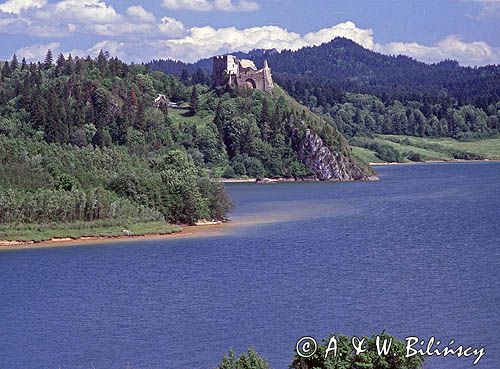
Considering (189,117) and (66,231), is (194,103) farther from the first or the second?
(66,231)

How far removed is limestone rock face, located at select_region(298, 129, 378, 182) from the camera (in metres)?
172

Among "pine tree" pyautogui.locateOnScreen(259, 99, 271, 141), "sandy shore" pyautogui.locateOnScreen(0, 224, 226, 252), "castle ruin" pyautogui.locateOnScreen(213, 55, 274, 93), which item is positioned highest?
"castle ruin" pyautogui.locateOnScreen(213, 55, 274, 93)

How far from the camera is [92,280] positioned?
191 feet

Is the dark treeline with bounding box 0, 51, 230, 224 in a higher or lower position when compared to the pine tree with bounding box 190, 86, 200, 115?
lower

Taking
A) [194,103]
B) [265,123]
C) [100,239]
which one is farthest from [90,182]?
[194,103]

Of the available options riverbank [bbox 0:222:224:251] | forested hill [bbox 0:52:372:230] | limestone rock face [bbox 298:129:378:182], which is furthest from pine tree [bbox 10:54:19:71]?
riverbank [bbox 0:222:224:251]

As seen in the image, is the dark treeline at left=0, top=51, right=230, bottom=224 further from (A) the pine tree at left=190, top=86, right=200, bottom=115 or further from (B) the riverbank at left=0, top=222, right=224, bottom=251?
(A) the pine tree at left=190, top=86, right=200, bottom=115

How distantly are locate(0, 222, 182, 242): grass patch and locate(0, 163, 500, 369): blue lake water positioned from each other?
143 inches

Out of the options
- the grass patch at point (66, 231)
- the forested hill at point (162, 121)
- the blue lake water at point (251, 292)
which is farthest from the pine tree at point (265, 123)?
the grass patch at point (66, 231)

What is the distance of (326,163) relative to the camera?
566ft

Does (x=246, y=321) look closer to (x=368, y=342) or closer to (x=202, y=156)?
(x=368, y=342)

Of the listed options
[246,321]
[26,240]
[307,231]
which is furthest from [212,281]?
[307,231]

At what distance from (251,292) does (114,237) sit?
26280 mm

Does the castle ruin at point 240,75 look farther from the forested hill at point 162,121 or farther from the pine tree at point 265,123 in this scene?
the pine tree at point 265,123
